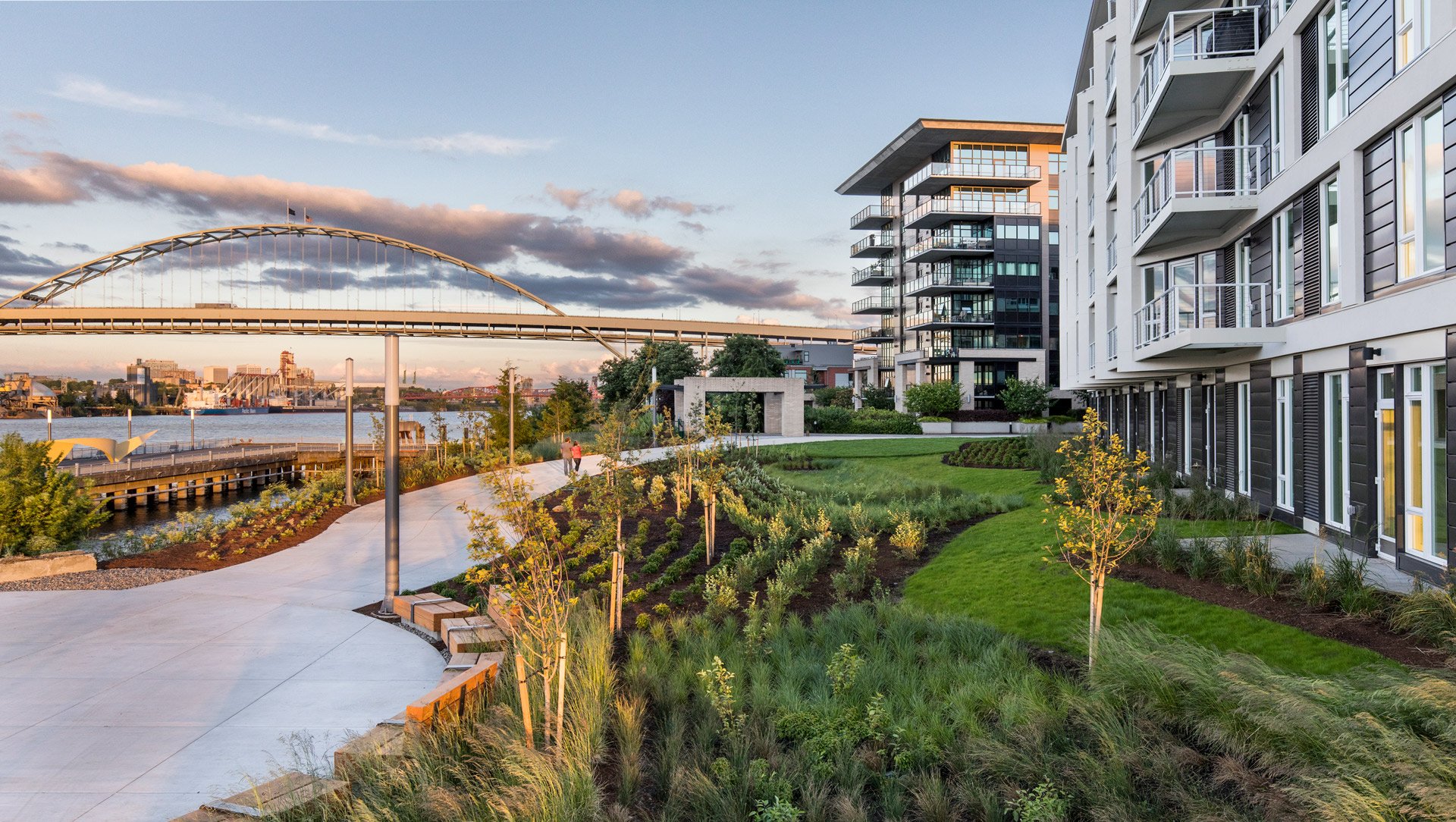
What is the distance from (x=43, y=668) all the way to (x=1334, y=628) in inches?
442

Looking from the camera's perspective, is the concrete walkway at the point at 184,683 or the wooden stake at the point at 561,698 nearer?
the wooden stake at the point at 561,698

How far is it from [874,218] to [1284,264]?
205ft

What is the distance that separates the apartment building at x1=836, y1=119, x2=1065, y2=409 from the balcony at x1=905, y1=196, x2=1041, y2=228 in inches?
3.3

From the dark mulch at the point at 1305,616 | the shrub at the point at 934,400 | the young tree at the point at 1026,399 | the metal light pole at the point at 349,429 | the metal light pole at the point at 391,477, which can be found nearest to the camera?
the dark mulch at the point at 1305,616

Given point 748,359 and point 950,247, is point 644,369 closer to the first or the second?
point 748,359

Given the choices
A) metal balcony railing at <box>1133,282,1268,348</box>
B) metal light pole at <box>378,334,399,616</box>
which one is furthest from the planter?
metal balcony railing at <box>1133,282,1268,348</box>

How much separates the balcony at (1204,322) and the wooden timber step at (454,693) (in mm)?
13193

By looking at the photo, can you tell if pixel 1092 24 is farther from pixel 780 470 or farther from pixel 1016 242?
pixel 1016 242

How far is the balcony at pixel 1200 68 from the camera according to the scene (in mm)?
15398

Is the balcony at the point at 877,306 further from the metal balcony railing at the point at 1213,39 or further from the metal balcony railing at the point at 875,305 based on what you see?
the metal balcony railing at the point at 1213,39

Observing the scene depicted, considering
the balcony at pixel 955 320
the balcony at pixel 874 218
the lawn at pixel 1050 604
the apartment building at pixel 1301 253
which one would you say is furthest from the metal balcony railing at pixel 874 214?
the lawn at pixel 1050 604

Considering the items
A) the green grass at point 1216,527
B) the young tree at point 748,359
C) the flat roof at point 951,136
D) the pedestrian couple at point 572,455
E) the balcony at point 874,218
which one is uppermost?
the flat roof at point 951,136

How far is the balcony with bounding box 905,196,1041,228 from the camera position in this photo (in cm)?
6481

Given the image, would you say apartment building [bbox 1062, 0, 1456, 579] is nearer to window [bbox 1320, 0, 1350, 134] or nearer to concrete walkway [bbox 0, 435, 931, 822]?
window [bbox 1320, 0, 1350, 134]
